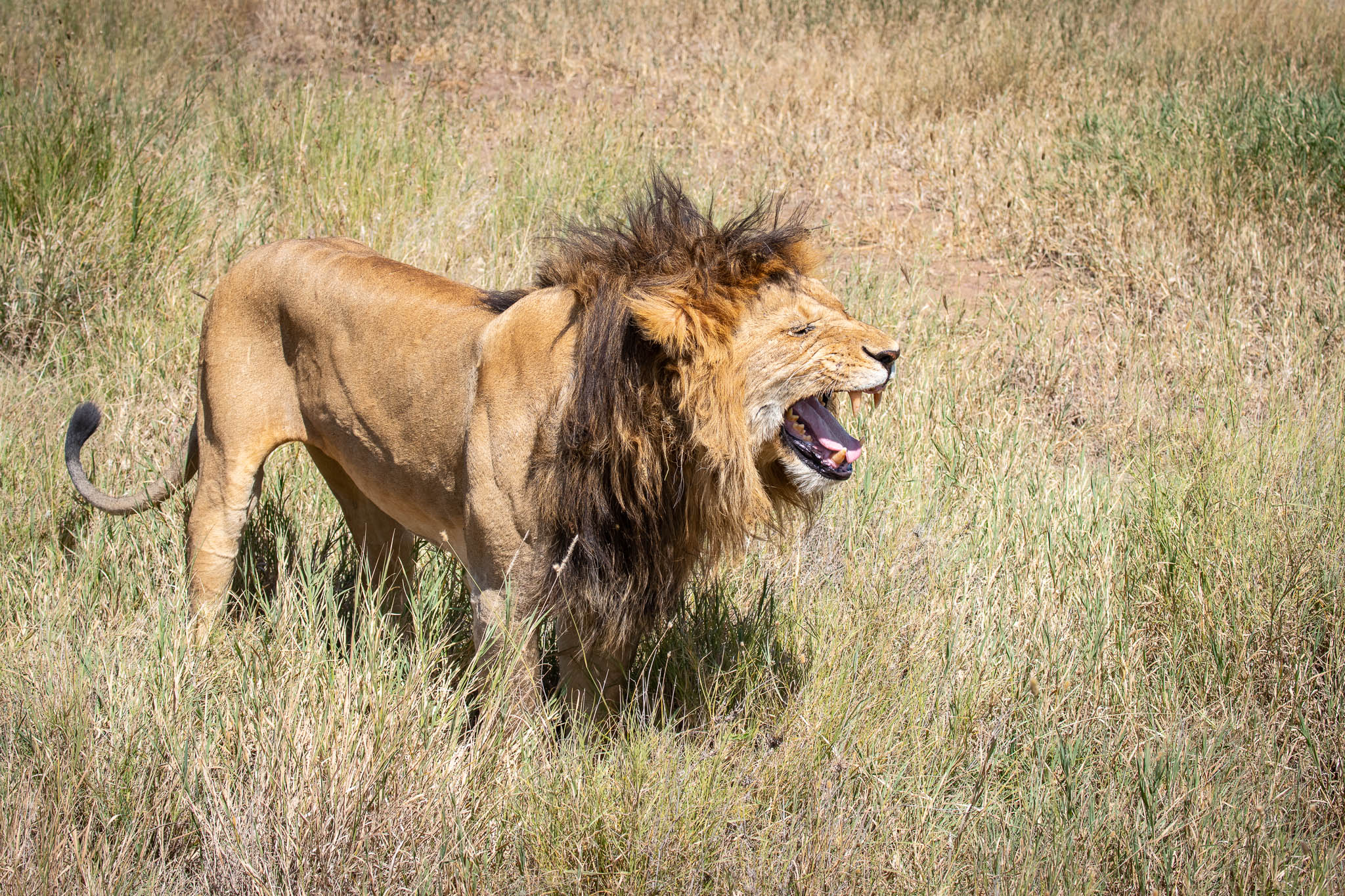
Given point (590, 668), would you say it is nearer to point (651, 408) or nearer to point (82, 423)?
point (651, 408)

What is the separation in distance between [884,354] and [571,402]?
77 centimetres

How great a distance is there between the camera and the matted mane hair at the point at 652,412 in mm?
2541

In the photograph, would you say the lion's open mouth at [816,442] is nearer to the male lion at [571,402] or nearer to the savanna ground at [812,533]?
the male lion at [571,402]

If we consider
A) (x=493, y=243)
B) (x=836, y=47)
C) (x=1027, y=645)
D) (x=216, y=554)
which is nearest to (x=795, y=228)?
(x=1027, y=645)

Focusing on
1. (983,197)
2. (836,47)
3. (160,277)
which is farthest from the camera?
(836,47)

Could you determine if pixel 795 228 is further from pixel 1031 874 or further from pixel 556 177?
pixel 556 177

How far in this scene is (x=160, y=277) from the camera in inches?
215

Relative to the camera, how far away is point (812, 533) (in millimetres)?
4113

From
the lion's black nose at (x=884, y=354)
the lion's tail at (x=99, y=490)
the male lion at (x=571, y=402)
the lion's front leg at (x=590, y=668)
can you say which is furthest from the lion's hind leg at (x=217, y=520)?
the lion's black nose at (x=884, y=354)

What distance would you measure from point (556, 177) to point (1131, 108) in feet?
14.4

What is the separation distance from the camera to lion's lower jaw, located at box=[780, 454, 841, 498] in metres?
2.68

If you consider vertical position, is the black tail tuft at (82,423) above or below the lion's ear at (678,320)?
below

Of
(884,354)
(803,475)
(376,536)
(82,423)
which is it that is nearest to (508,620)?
(803,475)

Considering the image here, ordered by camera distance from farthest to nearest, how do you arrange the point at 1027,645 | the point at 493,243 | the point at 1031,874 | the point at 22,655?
the point at 493,243 < the point at 1027,645 < the point at 22,655 < the point at 1031,874
